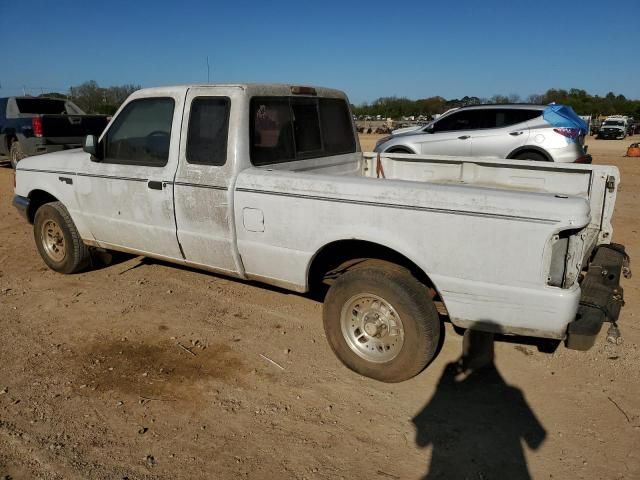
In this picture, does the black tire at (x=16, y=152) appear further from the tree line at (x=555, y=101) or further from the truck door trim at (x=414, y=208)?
the tree line at (x=555, y=101)

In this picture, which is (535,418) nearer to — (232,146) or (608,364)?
(608,364)

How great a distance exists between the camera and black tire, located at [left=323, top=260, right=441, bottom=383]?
129 inches

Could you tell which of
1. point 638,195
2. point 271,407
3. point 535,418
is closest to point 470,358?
point 535,418

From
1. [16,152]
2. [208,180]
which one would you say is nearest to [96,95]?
[16,152]

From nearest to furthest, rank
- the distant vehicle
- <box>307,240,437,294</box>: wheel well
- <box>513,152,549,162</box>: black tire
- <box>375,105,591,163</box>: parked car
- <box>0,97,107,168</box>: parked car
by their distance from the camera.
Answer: <box>307,240,437,294</box>: wheel well → <box>375,105,591,163</box>: parked car → <box>513,152,549,162</box>: black tire → <box>0,97,107,168</box>: parked car → the distant vehicle

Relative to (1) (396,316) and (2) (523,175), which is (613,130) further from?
(1) (396,316)

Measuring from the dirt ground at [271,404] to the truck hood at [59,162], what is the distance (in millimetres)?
1336

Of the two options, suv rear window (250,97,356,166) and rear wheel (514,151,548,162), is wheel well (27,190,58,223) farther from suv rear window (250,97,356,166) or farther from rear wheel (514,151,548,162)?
rear wheel (514,151,548,162)

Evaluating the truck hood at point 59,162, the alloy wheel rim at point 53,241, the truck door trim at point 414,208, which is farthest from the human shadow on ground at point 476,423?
the alloy wheel rim at point 53,241

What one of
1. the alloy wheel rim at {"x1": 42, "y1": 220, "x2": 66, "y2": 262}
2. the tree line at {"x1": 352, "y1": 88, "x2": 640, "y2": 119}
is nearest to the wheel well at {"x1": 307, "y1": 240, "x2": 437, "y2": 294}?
the alloy wheel rim at {"x1": 42, "y1": 220, "x2": 66, "y2": 262}

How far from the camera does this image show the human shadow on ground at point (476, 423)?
9.09 ft

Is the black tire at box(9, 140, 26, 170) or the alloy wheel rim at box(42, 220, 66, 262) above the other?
the black tire at box(9, 140, 26, 170)

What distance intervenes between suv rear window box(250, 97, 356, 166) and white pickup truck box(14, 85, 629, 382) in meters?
0.01

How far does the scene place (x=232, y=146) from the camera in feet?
12.8
